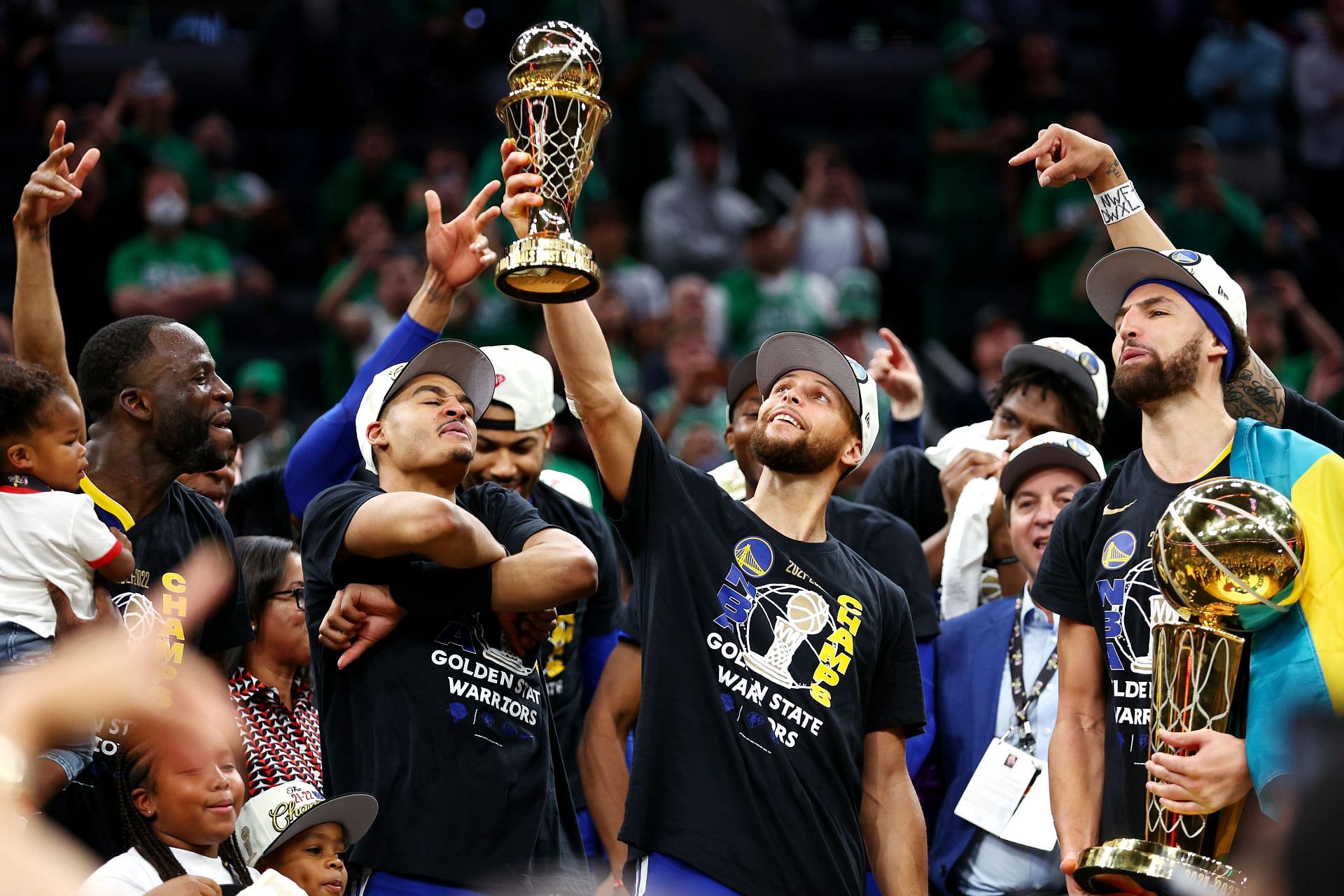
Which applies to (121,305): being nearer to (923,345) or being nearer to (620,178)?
(620,178)

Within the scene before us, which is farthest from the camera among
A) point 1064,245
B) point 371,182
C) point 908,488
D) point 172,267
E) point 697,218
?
point 697,218

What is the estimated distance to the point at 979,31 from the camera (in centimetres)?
1197

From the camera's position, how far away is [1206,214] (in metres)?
10.5

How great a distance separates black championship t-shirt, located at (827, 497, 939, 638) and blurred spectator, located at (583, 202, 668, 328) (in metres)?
5.27

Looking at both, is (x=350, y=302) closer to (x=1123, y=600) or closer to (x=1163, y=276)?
(x=1163, y=276)

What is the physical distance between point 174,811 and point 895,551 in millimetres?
2291

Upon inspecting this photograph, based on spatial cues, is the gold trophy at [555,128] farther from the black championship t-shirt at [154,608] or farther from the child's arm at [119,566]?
the black championship t-shirt at [154,608]

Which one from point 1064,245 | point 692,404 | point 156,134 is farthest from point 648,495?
point 156,134

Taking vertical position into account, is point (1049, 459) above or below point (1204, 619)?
above

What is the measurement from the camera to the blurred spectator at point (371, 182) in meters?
10.6

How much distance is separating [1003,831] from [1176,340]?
5.12 ft

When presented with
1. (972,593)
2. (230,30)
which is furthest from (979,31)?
(972,593)

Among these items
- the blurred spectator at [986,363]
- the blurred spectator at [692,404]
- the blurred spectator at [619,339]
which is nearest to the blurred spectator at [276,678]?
the blurred spectator at [692,404]

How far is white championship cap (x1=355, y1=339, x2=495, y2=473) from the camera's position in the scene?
4.27 m
